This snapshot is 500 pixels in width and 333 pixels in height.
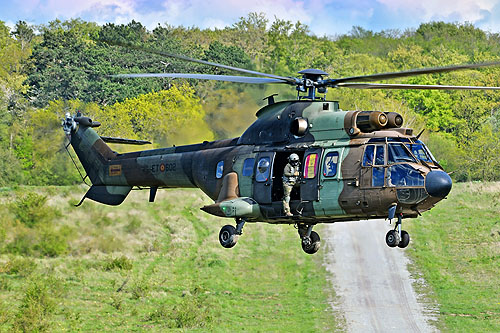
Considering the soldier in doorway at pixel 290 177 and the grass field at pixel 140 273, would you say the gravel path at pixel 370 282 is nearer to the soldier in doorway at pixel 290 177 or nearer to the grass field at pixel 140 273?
the grass field at pixel 140 273

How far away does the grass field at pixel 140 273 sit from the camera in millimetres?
40438

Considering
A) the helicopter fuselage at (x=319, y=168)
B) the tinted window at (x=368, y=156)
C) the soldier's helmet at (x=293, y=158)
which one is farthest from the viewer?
the soldier's helmet at (x=293, y=158)

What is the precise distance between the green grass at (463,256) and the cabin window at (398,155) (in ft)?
81.6

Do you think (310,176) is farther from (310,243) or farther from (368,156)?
(310,243)

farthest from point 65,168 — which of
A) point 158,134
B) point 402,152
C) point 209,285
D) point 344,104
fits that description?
point 402,152

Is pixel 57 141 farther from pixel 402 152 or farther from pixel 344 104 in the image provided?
pixel 402 152

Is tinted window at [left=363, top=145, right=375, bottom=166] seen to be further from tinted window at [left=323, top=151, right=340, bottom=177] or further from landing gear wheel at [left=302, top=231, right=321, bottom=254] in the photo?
landing gear wheel at [left=302, top=231, right=321, bottom=254]

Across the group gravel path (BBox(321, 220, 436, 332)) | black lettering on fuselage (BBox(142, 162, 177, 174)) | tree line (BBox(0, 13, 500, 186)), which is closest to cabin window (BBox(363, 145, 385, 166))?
black lettering on fuselage (BBox(142, 162, 177, 174))

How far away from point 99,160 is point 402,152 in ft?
41.6

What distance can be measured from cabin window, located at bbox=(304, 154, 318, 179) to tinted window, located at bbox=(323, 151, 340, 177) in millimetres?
260

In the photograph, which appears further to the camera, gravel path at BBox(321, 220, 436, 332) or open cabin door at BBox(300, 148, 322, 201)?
gravel path at BBox(321, 220, 436, 332)

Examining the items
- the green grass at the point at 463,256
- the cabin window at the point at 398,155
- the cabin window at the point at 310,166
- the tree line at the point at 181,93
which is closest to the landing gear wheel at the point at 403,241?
the cabin window at the point at 398,155

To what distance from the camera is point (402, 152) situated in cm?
1800

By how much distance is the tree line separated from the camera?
5006 centimetres
